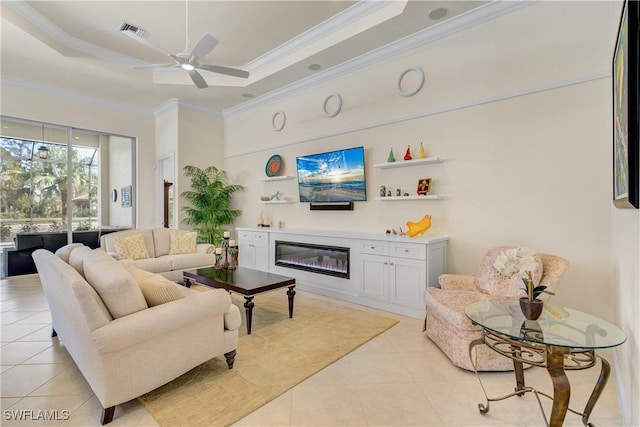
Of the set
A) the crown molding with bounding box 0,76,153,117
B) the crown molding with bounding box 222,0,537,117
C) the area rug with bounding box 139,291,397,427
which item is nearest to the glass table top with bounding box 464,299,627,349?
the area rug with bounding box 139,291,397,427

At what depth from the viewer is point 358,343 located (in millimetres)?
2967

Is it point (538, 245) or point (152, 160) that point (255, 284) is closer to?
point (538, 245)

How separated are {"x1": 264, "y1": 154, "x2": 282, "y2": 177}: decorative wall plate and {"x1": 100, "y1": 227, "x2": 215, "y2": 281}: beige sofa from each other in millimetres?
1835

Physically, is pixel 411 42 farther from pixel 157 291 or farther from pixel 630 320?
pixel 157 291

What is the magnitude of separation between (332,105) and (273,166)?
170 cm

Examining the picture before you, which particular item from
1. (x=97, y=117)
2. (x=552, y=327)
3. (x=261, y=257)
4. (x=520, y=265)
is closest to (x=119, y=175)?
(x=97, y=117)

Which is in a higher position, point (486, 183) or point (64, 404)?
point (486, 183)

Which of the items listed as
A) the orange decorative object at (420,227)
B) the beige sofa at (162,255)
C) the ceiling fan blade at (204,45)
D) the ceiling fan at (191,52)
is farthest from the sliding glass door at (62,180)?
the orange decorative object at (420,227)

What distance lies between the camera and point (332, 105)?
5.11 m

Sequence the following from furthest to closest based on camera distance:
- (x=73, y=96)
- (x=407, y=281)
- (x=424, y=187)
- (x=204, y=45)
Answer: (x=73, y=96), (x=424, y=187), (x=407, y=281), (x=204, y=45)

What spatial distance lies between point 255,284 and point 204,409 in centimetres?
143

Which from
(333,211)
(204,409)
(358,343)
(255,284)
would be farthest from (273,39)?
(204,409)

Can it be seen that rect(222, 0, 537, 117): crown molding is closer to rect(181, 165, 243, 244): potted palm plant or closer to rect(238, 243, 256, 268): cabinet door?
rect(181, 165, 243, 244): potted palm plant

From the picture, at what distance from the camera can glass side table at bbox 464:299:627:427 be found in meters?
1.55
